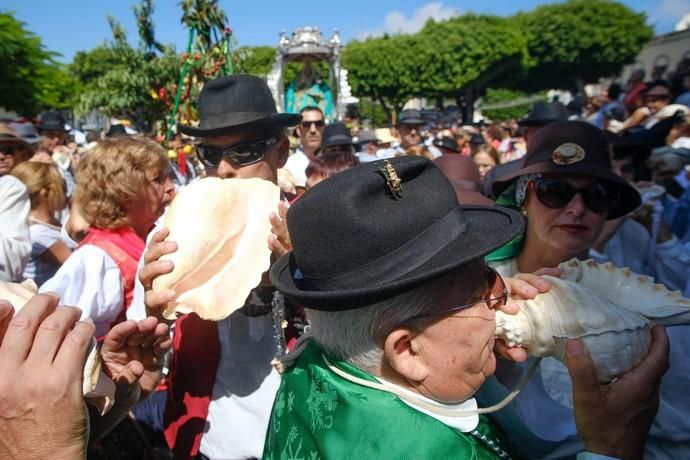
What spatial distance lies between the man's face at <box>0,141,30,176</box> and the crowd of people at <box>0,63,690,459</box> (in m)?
2.38

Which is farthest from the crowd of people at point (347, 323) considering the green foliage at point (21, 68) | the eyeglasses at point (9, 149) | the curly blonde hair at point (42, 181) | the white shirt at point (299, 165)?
the green foliage at point (21, 68)

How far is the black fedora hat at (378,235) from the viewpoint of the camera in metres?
1.25

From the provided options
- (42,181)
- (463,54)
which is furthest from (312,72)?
(463,54)

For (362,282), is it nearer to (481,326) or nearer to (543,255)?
(481,326)

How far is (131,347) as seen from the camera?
6.39ft

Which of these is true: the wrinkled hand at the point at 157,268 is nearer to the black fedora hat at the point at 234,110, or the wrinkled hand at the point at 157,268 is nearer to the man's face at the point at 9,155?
the black fedora hat at the point at 234,110

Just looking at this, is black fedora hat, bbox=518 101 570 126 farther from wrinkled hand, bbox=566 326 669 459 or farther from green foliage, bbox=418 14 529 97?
green foliage, bbox=418 14 529 97

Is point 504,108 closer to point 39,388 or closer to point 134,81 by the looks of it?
point 134,81

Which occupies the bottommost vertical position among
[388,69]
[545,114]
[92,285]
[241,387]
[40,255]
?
[241,387]

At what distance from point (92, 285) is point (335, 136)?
4.30 m

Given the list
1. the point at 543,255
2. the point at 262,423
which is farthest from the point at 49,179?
the point at 543,255

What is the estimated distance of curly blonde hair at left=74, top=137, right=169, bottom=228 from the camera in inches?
107

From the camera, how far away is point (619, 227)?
11.1 feet

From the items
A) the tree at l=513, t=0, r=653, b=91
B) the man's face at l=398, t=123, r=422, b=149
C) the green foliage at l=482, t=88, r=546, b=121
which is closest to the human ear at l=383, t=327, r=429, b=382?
the man's face at l=398, t=123, r=422, b=149
